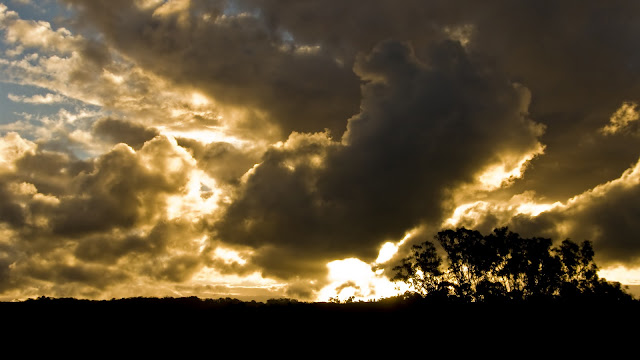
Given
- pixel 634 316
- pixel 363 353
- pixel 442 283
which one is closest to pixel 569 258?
pixel 442 283

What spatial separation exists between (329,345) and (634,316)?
1027 inches

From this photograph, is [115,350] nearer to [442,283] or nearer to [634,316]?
[634,316]

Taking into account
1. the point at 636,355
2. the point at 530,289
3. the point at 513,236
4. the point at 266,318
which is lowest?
the point at 636,355

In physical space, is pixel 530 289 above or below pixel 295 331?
above

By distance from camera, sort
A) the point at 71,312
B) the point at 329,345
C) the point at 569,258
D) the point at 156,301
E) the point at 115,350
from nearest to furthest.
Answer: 1. the point at 115,350
2. the point at 329,345
3. the point at 71,312
4. the point at 156,301
5. the point at 569,258

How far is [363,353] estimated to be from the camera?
118ft

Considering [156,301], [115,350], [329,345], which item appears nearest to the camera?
[115,350]

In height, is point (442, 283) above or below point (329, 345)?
above

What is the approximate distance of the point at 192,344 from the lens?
35844 millimetres

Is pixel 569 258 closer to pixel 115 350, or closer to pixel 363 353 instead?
pixel 363 353

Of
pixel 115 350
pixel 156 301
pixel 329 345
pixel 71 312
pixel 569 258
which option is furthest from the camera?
pixel 569 258

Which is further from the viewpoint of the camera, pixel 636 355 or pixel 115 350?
pixel 636 355

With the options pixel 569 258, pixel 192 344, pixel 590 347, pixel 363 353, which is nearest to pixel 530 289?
pixel 569 258

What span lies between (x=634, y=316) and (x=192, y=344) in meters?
34.7
